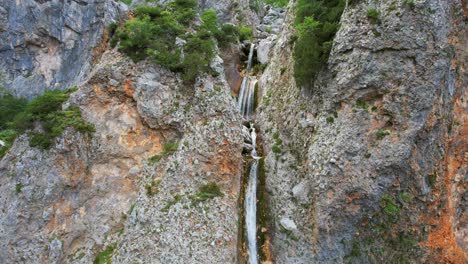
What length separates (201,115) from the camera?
1612 centimetres

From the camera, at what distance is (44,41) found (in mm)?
38750

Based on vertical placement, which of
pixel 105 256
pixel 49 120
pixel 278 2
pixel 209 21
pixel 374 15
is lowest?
pixel 105 256

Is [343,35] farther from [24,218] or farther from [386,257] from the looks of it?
[24,218]

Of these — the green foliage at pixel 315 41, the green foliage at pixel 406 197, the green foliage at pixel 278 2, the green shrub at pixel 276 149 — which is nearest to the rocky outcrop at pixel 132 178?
the green shrub at pixel 276 149

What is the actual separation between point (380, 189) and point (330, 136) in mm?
2740

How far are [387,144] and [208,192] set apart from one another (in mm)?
7520

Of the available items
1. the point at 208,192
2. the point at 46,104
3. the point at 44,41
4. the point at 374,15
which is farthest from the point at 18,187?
the point at 44,41

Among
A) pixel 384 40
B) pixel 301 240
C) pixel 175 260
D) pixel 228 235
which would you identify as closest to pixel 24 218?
pixel 175 260

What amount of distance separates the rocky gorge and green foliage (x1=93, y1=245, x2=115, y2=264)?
0.11 m

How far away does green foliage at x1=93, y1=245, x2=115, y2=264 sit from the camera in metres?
13.6

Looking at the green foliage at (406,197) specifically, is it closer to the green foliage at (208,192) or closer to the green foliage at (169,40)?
the green foliage at (208,192)

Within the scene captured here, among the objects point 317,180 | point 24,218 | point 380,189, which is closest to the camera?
point 380,189

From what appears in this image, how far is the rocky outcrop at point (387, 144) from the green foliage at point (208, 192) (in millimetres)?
3681

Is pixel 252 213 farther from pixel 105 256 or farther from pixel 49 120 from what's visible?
pixel 49 120
